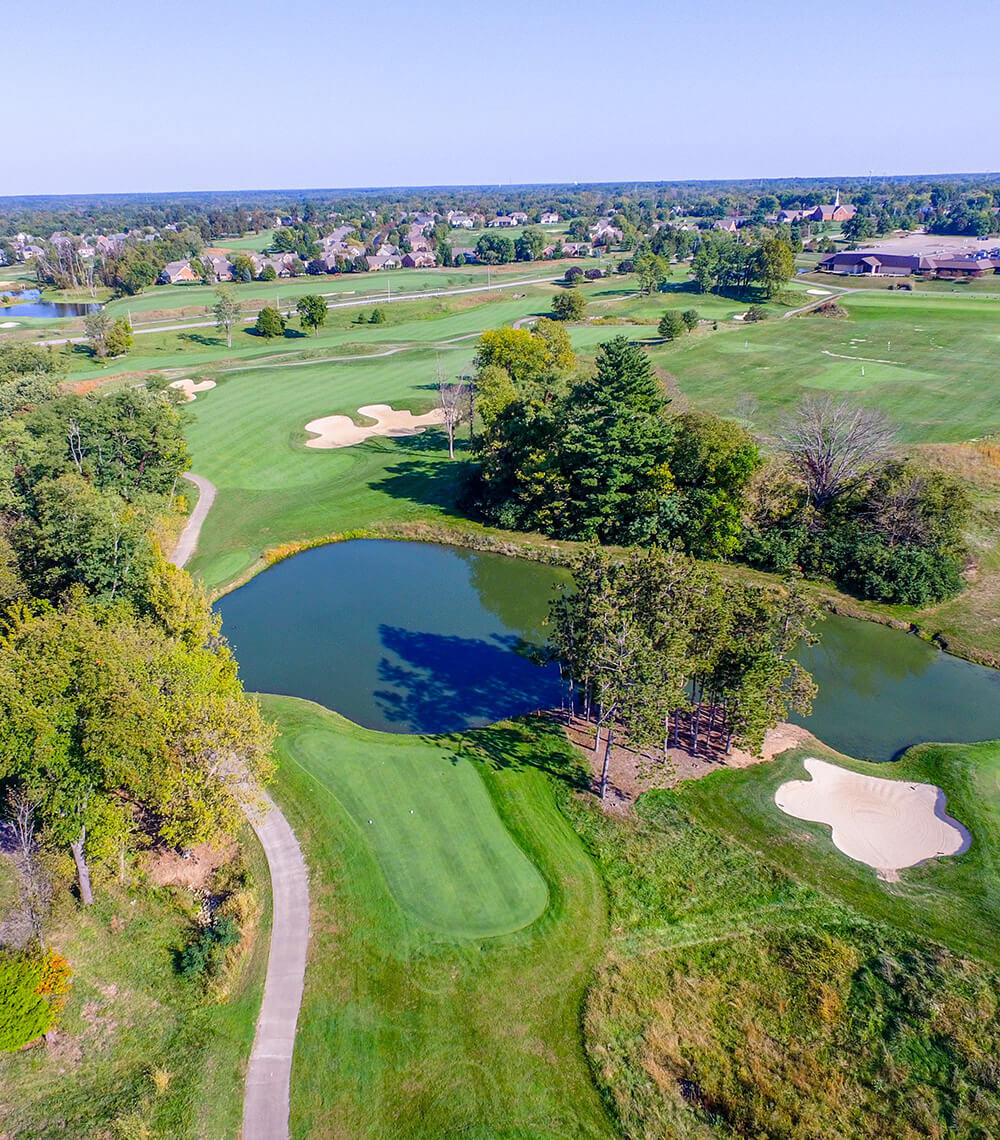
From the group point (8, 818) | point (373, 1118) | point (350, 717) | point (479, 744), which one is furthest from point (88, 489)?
point (373, 1118)

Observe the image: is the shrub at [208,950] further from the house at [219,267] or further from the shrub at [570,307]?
the house at [219,267]

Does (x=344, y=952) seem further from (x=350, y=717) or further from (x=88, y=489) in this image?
(x=88, y=489)

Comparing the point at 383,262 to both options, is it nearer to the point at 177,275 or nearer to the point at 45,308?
the point at 177,275

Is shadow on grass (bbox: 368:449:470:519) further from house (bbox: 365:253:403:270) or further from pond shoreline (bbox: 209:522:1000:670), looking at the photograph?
house (bbox: 365:253:403:270)

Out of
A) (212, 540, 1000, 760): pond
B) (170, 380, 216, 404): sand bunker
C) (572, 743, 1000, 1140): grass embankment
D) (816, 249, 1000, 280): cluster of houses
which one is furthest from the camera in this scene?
(816, 249, 1000, 280): cluster of houses

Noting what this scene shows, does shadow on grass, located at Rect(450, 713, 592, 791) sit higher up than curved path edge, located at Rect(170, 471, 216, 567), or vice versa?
curved path edge, located at Rect(170, 471, 216, 567)

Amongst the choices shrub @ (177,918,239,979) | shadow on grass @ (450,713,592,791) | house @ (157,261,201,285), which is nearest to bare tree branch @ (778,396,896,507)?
shadow on grass @ (450,713,592,791)
